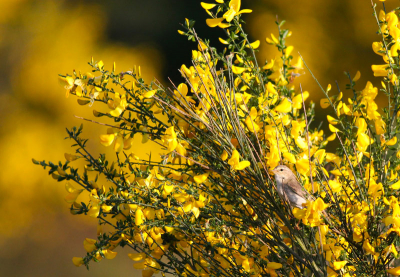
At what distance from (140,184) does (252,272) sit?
23 centimetres

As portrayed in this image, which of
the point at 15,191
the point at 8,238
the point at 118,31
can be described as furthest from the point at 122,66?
the point at 8,238

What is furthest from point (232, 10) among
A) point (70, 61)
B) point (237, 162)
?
point (70, 61)

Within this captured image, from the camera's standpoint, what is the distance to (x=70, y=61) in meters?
1.95

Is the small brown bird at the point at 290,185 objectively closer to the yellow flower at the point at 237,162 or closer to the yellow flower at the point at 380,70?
the yellow flower at the point at 237,162

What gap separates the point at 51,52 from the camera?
1.96 m

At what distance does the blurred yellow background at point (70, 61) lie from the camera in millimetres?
1771

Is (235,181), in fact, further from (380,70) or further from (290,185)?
(380,70)

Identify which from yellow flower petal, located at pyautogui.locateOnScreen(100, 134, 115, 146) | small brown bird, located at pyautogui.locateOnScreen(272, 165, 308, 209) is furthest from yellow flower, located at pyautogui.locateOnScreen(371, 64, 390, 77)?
yellow flower petal, located at pyautogui.locateOnScreen(100, 134, 115, 146)

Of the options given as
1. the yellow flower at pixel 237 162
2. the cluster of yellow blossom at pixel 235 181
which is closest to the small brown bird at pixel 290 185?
the cluster of yellow blossom at pixel 235 181

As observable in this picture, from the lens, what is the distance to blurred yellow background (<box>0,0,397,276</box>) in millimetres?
1771

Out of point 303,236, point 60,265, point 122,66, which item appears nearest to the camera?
point 303,236

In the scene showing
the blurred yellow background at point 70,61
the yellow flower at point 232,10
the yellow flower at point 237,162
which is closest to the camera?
the yellow flower at point 237,162

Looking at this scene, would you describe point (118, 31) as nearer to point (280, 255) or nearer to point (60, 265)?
point (60, 265)

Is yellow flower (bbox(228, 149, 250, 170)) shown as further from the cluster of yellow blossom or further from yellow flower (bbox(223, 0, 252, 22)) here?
yellow flower (bbox(223, 0, 252, 22))
